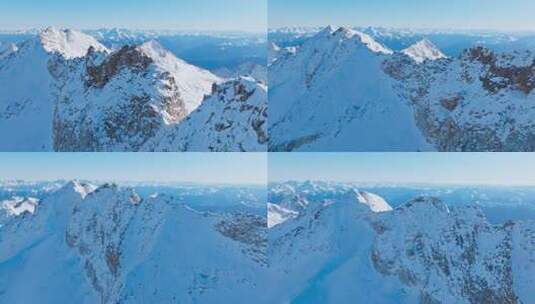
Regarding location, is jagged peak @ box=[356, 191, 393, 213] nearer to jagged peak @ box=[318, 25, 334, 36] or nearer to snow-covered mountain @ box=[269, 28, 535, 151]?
snow-covered mountain @ box=[269, 28, 535, 151]

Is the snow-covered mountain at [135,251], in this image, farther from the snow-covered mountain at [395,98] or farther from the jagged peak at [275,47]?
the jagged peak at [275,47]

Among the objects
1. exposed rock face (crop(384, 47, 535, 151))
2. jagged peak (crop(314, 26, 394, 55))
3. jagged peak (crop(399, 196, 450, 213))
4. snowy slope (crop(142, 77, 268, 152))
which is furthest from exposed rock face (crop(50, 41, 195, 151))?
jagged peak (crop(399, 196, 450, 213))

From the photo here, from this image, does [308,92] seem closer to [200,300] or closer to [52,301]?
[200,300]

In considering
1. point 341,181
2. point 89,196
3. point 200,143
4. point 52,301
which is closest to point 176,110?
point 200,143

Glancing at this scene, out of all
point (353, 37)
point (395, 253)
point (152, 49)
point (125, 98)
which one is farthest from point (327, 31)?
point (395, 253)

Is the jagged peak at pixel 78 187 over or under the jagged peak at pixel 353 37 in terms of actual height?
under

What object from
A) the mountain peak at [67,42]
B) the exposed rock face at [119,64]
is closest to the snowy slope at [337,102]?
the exposed rock face at [119,64]
